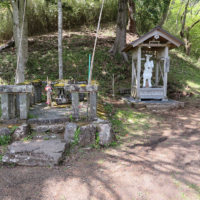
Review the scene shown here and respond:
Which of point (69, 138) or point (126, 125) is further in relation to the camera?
point (126, 125)

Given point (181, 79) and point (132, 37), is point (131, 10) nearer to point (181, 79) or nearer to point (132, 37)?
point (132, 37)

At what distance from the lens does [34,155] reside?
3.46 meters

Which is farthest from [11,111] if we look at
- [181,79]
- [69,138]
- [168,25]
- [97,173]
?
[168,25]

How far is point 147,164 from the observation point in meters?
3.41

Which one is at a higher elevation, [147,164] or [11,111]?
[11,111]

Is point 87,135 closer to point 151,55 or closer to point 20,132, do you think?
point 20,132

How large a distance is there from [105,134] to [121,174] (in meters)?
1.27

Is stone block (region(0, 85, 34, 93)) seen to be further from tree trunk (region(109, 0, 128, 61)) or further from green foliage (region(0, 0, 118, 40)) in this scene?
green foliage (region(0, 0, 118, 40))

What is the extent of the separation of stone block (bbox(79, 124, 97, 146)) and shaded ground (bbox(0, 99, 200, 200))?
10.4 inches

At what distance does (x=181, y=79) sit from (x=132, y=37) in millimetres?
6942

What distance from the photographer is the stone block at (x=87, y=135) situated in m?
4.16

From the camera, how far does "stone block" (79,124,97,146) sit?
13.6 feet

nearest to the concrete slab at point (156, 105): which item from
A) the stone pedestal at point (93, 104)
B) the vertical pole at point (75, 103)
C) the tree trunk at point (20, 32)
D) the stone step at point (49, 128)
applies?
the stone pedestal at point (93, 104)

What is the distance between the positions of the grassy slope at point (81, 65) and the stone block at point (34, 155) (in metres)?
7.07
